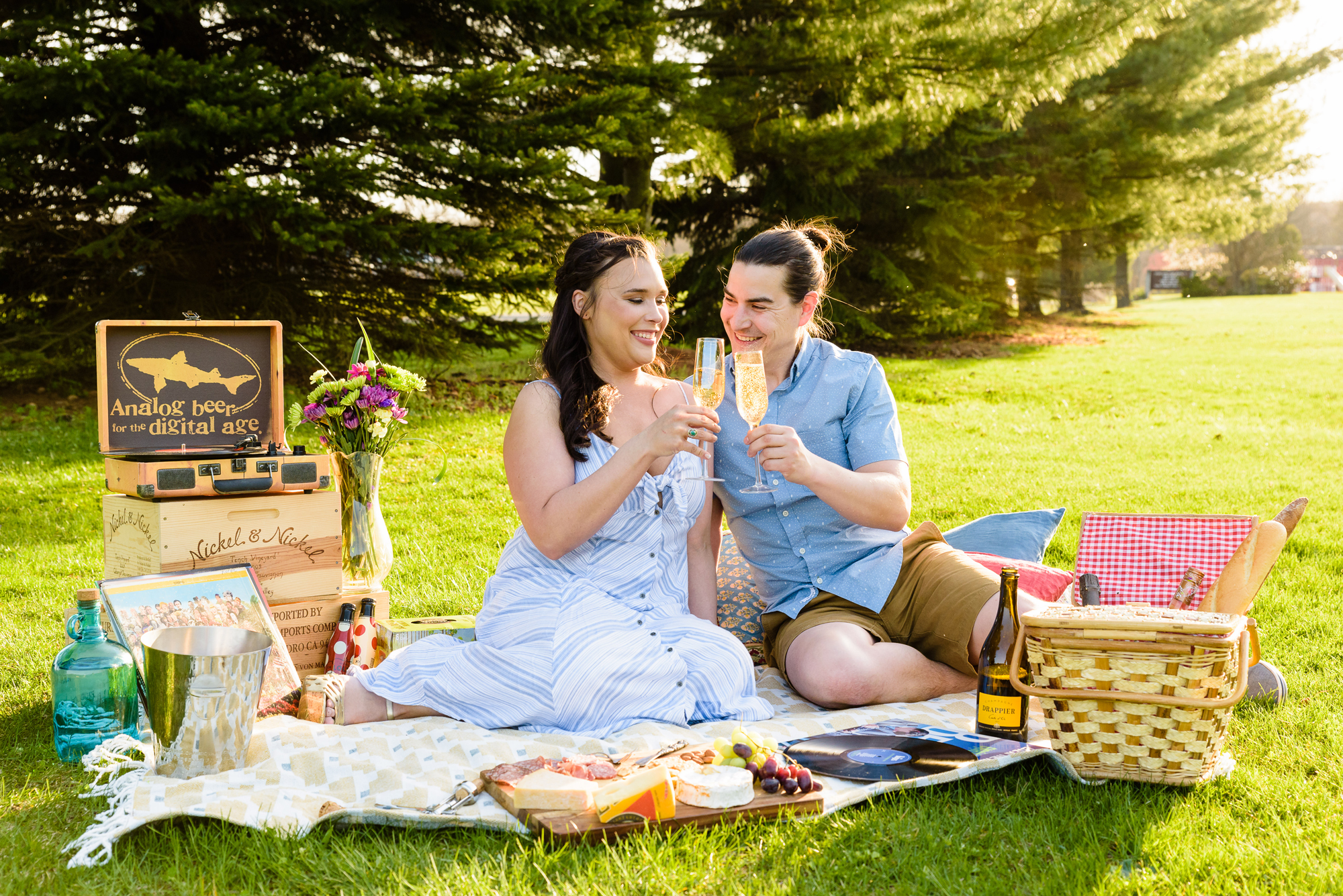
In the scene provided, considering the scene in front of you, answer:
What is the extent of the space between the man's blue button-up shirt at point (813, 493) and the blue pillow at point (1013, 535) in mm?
874

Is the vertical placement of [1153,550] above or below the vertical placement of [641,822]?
above

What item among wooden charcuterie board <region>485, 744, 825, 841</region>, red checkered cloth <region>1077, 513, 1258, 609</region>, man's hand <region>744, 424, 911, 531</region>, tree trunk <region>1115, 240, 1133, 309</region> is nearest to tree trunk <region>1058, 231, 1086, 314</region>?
tree trunk <region>1115, 240, 1133, 309</region>

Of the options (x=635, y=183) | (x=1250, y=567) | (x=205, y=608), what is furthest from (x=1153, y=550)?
(x=635, y=183)

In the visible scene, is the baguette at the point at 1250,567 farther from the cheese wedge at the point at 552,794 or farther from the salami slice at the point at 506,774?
the salami slice at the point at 506,774

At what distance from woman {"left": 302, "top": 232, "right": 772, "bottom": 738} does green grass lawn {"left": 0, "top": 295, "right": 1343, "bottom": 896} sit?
2.40 feet

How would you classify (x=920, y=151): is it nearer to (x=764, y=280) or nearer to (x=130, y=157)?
(x=130, y=157)

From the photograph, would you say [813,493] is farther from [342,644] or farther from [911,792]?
[342,644]

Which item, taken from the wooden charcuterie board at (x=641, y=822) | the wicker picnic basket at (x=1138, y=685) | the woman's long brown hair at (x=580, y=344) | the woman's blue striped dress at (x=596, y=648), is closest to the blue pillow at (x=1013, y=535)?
the woman's blue striped dress at (x=596, y=648)

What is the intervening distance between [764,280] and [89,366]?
908 centimetres

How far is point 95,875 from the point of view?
2277mm

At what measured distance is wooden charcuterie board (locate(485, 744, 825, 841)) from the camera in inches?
94.1

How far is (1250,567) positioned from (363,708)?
275 cm

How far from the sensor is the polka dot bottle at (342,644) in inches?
144

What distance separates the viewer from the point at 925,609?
3.51m
